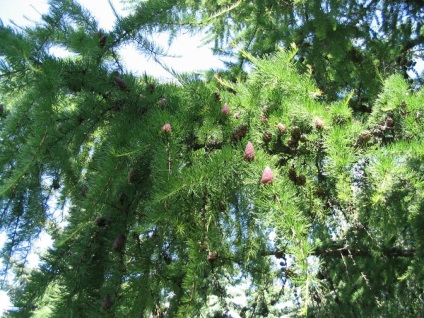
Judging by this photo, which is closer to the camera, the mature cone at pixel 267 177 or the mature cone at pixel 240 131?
the mature cone at pixel 267 177

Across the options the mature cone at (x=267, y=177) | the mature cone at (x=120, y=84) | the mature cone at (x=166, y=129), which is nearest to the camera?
the mature cone at (x=267, y=177)

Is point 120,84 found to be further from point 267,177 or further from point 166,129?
Result: point 267,177

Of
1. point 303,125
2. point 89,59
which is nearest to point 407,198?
point 303,125

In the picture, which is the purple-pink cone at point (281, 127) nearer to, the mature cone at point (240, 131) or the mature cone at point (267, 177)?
the mature cone at point (240, 131)

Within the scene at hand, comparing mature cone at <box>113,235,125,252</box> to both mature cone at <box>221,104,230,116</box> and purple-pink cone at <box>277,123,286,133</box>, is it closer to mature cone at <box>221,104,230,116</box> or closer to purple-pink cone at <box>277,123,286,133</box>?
mature cone at <box>221,104,230,116</box>

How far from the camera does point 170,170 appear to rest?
124cm

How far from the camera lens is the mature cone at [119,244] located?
142 cm

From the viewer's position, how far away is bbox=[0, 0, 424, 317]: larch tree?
49.4 inches

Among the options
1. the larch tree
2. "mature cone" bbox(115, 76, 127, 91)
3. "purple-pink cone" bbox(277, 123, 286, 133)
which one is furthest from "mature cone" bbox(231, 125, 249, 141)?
"mature cone" bbox(115, 76, 127, 91)

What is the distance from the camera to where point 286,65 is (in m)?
1.55

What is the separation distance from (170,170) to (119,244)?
0.41 m

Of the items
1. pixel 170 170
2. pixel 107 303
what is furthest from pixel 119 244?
pixel 170 170

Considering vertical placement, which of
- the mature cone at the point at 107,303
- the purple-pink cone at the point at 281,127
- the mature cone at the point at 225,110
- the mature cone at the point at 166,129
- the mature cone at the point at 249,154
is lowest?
the mature cone at the point at 107,303

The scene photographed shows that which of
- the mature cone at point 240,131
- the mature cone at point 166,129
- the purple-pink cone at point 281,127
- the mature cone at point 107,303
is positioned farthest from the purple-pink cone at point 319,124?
the mature cone at point 107,303
